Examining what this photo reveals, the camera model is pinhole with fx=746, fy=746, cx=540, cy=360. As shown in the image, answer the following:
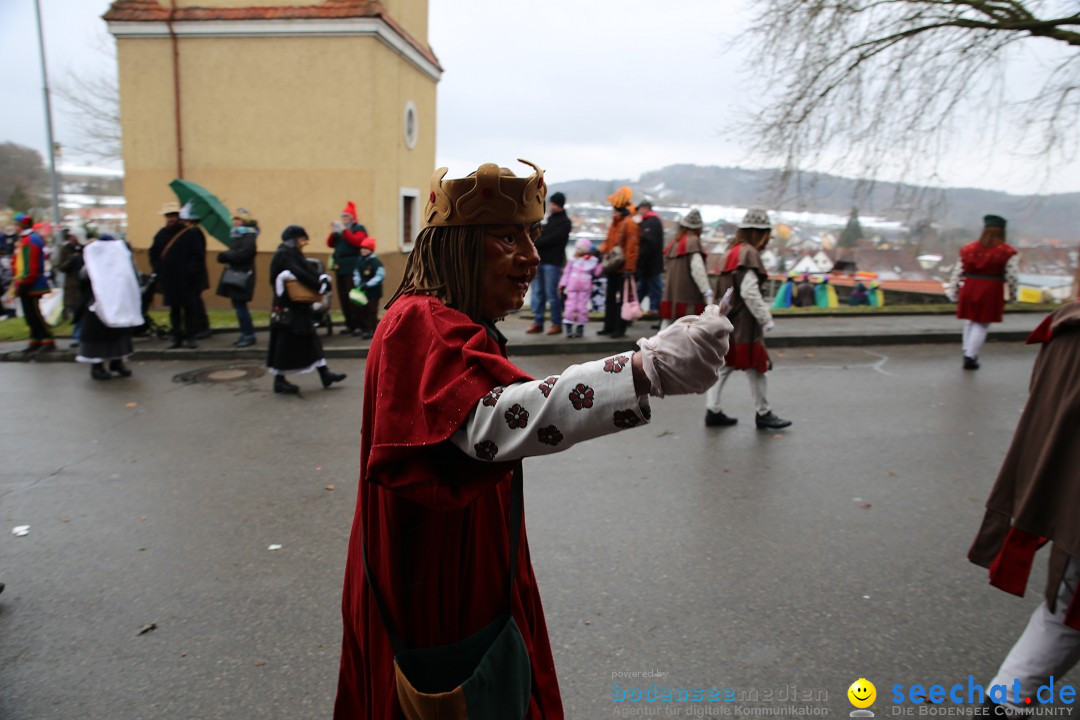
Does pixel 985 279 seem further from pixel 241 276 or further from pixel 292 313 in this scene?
pixel 241 276

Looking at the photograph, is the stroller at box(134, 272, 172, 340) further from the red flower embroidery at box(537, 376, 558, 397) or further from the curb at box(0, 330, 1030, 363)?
the red flower embroidery at box(537, 376, 558, 397)

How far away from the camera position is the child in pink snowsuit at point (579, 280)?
426 inches

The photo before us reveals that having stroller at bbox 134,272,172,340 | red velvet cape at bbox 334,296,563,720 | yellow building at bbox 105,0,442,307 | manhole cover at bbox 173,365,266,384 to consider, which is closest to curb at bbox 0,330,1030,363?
manhole cover at bbox 173,365,266,384

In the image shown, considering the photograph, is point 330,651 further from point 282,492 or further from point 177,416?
point 177,416

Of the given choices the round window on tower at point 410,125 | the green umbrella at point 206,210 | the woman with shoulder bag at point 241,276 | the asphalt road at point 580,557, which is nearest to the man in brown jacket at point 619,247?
the asphalt road at point 580,557

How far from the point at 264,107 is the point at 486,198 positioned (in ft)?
49.9

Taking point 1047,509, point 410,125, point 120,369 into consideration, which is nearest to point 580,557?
point 1047,509

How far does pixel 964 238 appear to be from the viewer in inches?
409

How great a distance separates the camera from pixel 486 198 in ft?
5.42

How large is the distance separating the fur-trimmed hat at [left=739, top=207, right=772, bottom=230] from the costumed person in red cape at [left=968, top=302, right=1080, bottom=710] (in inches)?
149

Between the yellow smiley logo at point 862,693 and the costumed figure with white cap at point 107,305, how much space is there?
8.59m

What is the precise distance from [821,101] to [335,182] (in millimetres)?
9244

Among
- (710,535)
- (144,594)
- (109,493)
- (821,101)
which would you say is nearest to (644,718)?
(710,535)

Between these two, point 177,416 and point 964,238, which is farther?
point 964,238
